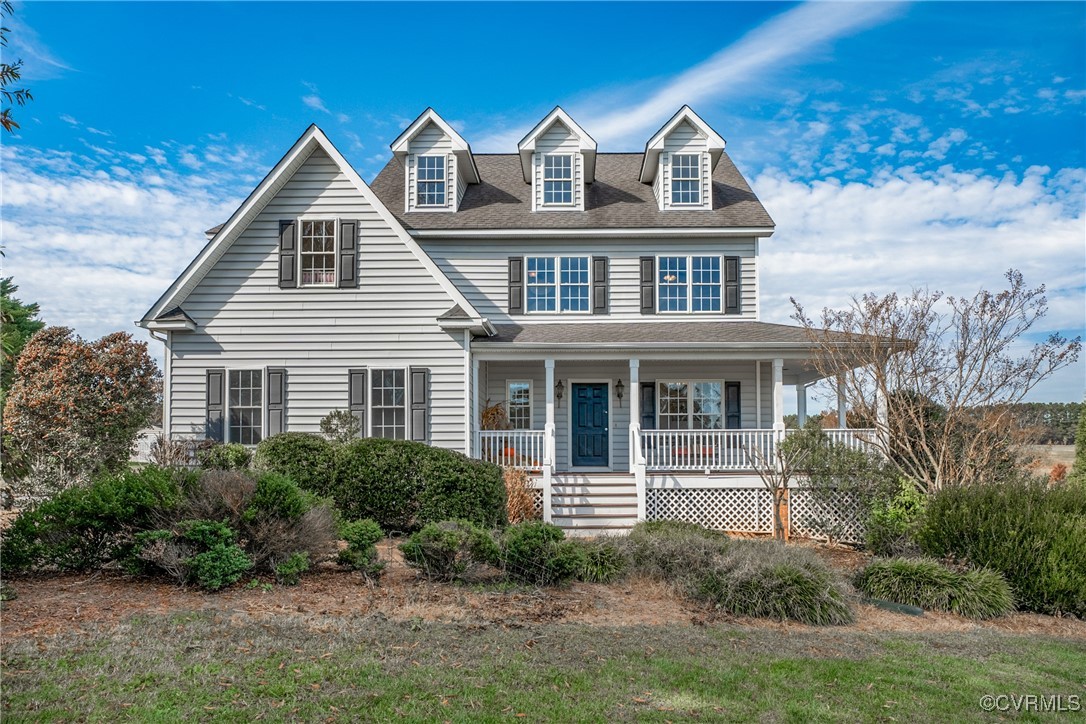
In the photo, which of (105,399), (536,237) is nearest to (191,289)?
(105,399)

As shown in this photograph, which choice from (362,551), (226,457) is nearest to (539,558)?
(362,551)

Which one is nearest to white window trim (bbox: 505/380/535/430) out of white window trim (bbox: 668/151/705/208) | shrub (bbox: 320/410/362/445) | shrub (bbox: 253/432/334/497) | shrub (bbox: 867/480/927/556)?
shrub (bbox: 320/410/362/445)

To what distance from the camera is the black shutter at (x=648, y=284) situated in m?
16.7

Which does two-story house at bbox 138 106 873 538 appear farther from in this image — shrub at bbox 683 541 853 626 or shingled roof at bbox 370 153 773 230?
shrub at bbox 683 541 853 626

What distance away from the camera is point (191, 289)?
14227mm

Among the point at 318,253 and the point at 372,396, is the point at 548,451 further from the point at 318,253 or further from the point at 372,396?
the point at 318,253

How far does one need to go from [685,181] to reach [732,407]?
224 inches

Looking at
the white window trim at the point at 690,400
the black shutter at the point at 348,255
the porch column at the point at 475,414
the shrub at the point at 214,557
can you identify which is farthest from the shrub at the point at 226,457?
the white window trim at the point at 690,400

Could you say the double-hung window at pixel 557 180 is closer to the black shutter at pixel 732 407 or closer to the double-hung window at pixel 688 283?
the double-hung window at pixel 688 283

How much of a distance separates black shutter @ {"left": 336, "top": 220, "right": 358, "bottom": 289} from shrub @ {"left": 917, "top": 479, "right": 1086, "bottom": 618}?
1107 centimetres

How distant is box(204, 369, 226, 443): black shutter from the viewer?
14.1m

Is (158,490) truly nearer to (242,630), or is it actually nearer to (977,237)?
(242,630)

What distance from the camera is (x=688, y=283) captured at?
55.2 feet

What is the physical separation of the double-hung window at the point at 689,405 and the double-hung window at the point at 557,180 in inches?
206
